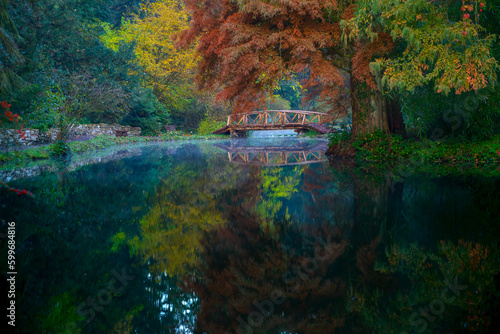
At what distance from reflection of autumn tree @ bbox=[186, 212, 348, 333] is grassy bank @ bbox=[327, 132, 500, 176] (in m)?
7.00

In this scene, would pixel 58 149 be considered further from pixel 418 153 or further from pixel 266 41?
pixel 418 153

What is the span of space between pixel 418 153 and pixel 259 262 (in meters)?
9.37

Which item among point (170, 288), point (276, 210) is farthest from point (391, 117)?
point (170, 288)

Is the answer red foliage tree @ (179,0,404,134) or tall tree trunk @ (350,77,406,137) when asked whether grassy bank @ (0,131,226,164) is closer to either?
red foliage tree @ (179,0,404,134)

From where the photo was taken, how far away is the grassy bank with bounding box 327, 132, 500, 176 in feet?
33.1

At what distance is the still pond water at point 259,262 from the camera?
2.21 m

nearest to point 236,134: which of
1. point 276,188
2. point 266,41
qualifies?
point 266,41

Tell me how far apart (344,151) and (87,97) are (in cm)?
1353

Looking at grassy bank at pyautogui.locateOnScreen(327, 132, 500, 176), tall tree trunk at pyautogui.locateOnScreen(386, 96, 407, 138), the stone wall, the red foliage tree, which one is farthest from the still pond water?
the stone wall

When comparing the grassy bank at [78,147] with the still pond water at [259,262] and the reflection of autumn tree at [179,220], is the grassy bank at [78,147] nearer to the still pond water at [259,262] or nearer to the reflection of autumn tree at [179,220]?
the reflection of autumn tree at [179,220]

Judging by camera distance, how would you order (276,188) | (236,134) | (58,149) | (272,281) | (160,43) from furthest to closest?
(236,134) < (160,43) < (58,149) < (276,188) < (272,281)

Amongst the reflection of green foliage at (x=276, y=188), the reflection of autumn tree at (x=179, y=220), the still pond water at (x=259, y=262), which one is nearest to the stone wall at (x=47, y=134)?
the reflection of autumn tree at (x=179, y=220)

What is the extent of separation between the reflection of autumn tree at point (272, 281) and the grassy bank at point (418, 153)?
23.0 feet

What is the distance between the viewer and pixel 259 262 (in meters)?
3.09
